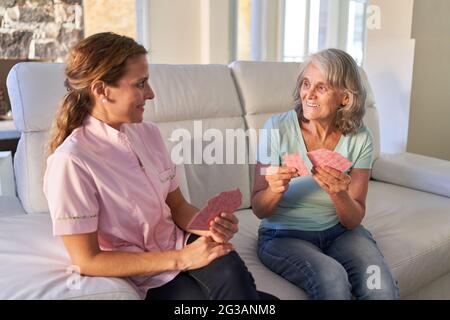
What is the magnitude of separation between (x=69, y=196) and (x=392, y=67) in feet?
8.69

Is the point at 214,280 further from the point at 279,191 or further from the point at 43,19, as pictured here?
the point at 43,19

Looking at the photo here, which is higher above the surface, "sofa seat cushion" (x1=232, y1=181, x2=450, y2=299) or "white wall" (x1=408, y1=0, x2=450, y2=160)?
"white wall" (x1=408, y1=0, x2=450, y2=160)

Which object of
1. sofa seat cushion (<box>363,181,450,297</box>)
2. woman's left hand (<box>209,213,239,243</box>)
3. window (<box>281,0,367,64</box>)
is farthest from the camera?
window (<box>281,0,367,64</box>)

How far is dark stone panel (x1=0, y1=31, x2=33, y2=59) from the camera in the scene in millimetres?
3162

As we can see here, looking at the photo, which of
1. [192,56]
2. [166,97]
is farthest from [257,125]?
[192,56]

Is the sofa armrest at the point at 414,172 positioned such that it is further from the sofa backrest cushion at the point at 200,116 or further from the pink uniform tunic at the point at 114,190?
the pink uniform tunic at the point at 114,190

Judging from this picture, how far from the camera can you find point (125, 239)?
3.81 ft

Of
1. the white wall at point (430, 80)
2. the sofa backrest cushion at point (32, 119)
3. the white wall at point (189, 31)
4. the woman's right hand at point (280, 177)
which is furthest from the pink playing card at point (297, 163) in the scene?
the white wall at point (189, 31)

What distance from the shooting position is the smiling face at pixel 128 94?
3.77ft

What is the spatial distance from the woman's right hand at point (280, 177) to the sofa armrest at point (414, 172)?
1.22 metres

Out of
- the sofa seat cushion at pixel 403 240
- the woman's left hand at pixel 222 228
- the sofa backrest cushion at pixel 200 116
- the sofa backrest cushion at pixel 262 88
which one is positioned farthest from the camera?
the sofa backrest cushion at pixel 262 88

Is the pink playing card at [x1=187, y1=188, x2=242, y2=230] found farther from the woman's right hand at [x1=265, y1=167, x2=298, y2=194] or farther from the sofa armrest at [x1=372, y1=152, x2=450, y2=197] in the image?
the sofa armrest at [x1=372, y1=152, x2=450, y2=197]

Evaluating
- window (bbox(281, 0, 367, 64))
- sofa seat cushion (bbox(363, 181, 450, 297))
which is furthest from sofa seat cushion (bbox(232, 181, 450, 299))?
window (bbox(281, 0, 367, 64))
